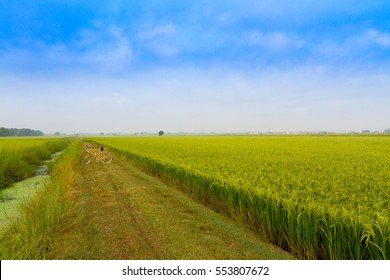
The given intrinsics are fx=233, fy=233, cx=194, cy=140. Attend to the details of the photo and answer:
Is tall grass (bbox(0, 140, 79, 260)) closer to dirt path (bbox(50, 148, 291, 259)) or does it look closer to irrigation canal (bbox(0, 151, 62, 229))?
dirt path (bbox(50, 148, 291, 259))

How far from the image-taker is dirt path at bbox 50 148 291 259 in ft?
13.5

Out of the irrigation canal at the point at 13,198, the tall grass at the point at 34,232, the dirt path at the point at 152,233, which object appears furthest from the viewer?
the irrigation canal at the point at 13,198

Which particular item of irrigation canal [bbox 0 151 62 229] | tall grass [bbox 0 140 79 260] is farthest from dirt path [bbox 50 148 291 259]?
irrigation canal [bbox 0 151 62 229]

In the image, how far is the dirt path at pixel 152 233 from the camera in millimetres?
4102

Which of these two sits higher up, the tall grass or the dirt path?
the tall grass

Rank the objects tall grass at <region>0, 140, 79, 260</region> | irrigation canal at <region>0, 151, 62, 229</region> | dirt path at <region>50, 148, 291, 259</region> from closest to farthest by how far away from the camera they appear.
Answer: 1. tall grass at <region>0, 140, 79, 260</region>
2. dirt path at <region>50, 148, 291, 259</region>
3. irrigation canal at <region>0, 151, 62, 229</region>

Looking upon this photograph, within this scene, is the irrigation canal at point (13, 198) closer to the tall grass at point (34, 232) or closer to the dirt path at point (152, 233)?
the tall grass at point (34, 232)

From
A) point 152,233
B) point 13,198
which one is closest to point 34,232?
point 152,233

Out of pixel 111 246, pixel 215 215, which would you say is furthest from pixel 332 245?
pixel 111 246

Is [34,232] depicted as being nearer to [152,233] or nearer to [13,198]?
[152,233]

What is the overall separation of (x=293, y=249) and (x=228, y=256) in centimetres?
116

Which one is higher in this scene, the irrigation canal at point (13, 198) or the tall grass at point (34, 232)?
the tall grass at point (34, 232)

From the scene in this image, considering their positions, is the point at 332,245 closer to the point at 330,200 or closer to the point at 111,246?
the point at 330,200

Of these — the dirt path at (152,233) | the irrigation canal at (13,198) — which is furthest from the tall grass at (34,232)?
the irrigation canal at (13,198)
